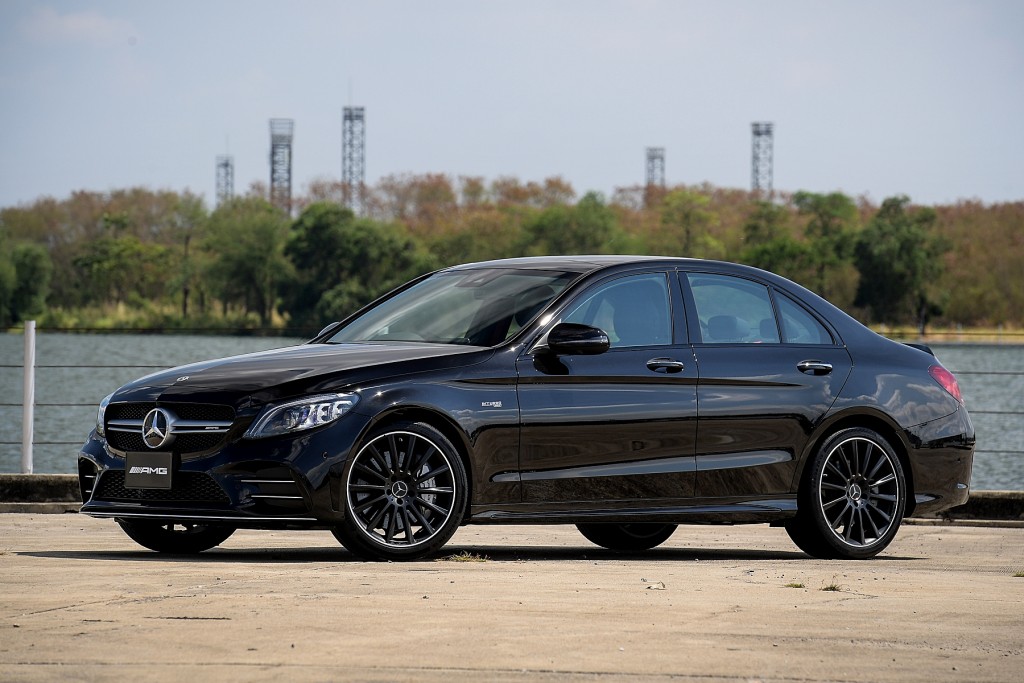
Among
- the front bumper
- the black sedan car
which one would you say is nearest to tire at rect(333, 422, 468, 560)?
the black sedan car

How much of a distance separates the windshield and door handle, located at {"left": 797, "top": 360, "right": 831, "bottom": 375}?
1.44 m

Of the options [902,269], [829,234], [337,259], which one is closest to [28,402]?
[337,259]

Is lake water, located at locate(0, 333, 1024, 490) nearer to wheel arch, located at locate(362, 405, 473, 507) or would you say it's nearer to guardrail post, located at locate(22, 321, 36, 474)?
guardrail post, located at locate(22, 321, 36, 474)

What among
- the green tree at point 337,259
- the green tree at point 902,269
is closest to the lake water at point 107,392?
the green tree at point 902,269

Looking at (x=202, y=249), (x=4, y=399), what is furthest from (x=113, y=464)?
(x=202, y=249)

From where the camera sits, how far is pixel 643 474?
971 centimetres

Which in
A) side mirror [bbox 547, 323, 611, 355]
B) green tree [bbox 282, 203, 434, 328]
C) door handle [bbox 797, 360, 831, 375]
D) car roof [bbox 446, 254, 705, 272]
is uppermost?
green tree [bbox 282, 203, 434, 328]

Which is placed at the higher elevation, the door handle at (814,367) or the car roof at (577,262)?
the car roof at (577,262)

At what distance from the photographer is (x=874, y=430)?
34.9ft

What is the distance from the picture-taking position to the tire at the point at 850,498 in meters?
10.3

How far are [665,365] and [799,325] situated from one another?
3.74 feet

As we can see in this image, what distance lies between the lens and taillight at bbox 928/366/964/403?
430 inches

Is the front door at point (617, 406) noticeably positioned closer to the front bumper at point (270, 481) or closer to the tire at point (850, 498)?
the tire at point (850, 498)

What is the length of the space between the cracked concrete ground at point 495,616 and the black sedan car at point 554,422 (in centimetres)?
30
